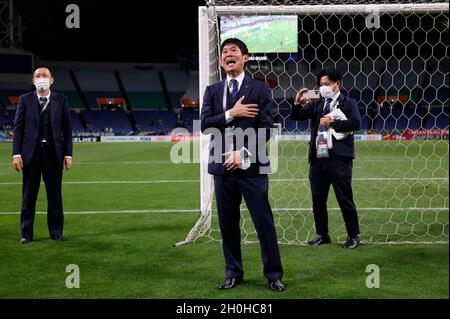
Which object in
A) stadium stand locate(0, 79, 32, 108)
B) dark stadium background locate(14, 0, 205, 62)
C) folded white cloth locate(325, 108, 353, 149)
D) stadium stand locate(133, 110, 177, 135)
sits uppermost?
dark stadium background locate(14, 0, 205, 62)

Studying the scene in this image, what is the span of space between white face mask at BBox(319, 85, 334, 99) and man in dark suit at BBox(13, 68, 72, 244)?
2763 mm

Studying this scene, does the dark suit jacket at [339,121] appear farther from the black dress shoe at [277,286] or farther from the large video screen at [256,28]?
the black dress shoe at [277,286]

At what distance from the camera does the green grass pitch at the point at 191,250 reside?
4.07 metres

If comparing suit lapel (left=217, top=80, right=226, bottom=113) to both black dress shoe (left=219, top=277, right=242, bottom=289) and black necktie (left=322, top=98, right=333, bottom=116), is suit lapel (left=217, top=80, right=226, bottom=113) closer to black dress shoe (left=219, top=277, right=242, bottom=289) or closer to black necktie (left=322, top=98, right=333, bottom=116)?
black dress shoe (left=219, top=277, right=242, bottom=289)

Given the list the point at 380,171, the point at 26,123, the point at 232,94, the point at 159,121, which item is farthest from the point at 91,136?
the point at 232,94

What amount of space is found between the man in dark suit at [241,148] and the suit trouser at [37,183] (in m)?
2.41

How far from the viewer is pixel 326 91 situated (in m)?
5.46

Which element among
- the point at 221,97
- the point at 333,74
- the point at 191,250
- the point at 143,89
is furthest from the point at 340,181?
the point at 143,89

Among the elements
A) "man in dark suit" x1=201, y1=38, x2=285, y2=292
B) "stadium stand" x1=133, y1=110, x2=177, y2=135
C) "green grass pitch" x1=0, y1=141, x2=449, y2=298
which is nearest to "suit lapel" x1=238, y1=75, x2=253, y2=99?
"man in dark suit" x1=201, y1=38, x2=285, y2=292

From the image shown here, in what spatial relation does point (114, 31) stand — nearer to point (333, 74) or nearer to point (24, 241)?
point (24, 241)

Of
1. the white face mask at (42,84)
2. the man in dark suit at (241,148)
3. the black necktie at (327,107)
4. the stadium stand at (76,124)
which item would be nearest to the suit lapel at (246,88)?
the man in dark suit at (241,148)

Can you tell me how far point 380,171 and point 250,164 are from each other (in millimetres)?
9778

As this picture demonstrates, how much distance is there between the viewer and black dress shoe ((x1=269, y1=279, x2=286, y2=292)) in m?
3.98

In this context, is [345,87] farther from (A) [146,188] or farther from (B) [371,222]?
(B) [371,222]
